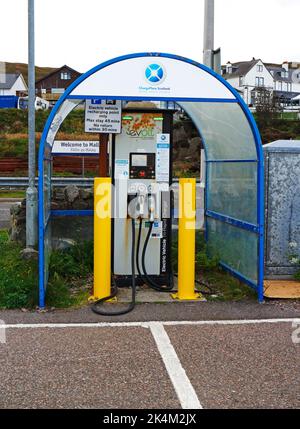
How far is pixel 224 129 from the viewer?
295 inches

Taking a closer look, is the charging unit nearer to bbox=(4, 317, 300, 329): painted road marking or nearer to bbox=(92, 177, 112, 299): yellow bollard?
bbox=(92, 177, 112, 299): yellow bollard

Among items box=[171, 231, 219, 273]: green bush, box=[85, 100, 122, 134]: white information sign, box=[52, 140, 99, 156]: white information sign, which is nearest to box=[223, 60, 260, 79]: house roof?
box=[52, 140, 99, 156]: white information sign

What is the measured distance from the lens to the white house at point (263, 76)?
257ft

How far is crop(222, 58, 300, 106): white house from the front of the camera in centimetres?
7844

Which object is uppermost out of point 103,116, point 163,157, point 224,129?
point 103,116

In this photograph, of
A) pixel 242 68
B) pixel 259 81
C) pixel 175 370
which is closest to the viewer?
pixel 175 370

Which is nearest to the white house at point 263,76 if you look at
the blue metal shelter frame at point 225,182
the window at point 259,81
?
the window at point 259,81

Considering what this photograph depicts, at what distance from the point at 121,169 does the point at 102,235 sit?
0.90 meters

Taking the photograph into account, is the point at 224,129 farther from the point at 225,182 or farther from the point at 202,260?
the point at 202,260

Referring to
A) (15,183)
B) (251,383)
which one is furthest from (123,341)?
(15,183)

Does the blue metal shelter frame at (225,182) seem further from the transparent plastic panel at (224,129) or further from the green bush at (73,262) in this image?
the green bush at (73,262)

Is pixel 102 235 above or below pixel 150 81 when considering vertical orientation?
below

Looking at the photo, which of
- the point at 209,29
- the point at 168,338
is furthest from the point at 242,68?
the point at 168,338

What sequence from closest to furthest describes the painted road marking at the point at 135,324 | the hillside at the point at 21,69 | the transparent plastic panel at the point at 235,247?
the painted road marking at the point at 135,324 → the transparent plastic panel at the point at 235,247 → the hillside at the point at 21,69
